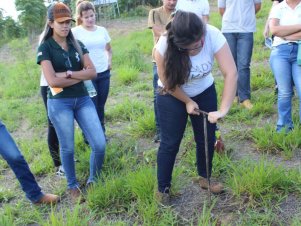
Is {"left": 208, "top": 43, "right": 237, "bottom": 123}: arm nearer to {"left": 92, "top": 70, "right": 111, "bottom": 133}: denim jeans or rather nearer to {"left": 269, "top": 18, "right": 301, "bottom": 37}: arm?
{"left": 269, "top": 18, "right": 301, "bottom": 37}: arm

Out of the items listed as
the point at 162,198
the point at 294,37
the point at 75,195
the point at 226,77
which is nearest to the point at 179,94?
the point at 226,77

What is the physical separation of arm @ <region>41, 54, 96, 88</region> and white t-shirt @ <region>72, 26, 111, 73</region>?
0.84 metres

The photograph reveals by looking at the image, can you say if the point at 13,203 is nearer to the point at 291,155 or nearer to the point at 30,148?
the point at 30,148

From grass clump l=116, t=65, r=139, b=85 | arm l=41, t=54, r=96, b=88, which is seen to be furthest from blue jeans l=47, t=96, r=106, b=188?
grass clump l=116, t=65, r=139, b=85

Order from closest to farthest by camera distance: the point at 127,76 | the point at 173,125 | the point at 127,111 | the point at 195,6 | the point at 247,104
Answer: the point at 173,125 < the point at 195,6 < the point at 247,104 < the point at 127,111 < the point at 127,76

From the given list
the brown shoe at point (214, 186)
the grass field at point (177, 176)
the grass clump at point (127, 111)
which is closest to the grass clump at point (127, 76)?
the grass field at point (177, 176)

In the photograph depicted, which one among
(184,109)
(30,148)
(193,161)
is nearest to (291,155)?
(193,161)

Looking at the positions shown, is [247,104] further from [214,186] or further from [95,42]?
[95,42]

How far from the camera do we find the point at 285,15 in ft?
12.8

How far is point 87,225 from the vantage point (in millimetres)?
2975

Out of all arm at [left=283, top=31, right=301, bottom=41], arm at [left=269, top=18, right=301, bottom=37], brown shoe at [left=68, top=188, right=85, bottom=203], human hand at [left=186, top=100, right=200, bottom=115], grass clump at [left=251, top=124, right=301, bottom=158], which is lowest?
brown shoe at [left=68, top=188, right=85, bottom=203]

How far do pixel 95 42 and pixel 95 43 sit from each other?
0.04 ft

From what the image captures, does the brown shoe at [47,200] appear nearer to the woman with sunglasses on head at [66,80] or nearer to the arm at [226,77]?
the woman with sunglasses on head at [66,80]

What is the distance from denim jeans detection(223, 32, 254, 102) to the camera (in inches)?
188
